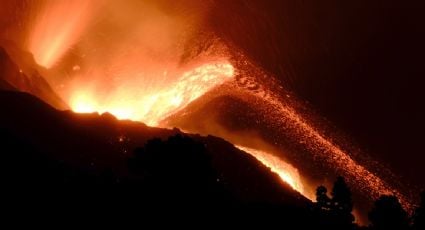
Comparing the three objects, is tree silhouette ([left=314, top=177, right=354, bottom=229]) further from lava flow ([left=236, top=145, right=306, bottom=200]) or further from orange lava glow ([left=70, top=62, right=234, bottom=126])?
orange lava glow ([left=70, top=62, right=234, bottom=126])

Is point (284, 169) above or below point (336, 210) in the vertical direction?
above

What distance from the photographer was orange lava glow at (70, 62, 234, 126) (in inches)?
2368

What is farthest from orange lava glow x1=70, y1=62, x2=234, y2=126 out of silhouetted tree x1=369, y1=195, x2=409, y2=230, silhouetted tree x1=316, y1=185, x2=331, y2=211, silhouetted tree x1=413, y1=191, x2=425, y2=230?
silhouetted tree x1=413, y1=191, x2=425, y2=230

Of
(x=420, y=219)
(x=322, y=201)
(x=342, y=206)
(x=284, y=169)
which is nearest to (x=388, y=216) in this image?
(x=420, y=219)

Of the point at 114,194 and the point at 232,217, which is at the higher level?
the point at 232,217

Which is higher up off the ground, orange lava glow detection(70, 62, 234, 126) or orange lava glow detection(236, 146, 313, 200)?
orange lava glow detection(70, 62, 234, 126)

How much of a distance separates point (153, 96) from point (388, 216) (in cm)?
3380

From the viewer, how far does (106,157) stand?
1455 inches

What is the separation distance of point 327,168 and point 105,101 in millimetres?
24190

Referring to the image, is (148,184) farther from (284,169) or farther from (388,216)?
(284,169)

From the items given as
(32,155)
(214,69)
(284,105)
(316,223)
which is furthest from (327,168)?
(32,155)

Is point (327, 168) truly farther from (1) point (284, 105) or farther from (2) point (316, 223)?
(2) point (316, 223)

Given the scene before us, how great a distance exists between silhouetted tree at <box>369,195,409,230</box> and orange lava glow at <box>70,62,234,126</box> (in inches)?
1069

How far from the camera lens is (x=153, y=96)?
63969mm
